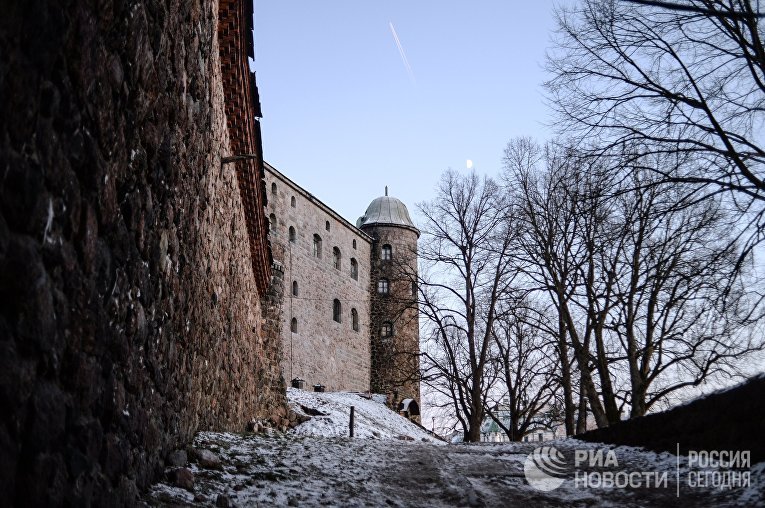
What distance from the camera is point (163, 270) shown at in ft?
13.4

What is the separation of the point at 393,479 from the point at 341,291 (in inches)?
1158

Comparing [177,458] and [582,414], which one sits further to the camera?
[582,414]

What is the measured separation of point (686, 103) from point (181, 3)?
305 inches

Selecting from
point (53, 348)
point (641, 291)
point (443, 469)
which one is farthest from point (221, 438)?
point (641, 291)

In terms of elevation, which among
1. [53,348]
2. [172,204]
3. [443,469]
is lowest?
[443,469]

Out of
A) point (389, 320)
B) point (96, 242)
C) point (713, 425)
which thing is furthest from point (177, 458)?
point (389, 320)

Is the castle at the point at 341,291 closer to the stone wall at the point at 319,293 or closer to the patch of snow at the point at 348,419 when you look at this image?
the stone wall at the point at 319,293

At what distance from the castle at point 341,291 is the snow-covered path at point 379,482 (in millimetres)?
19254

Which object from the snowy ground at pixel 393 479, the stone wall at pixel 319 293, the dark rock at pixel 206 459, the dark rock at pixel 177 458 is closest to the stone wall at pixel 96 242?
the dark rock at pixel 177 458

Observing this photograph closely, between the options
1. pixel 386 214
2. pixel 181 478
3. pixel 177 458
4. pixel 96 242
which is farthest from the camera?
pixel 386 214

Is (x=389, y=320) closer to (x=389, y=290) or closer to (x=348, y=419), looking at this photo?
(x=389, y=290)

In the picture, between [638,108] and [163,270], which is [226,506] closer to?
[163,270]

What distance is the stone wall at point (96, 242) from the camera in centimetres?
194

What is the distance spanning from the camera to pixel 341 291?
35625 mm
